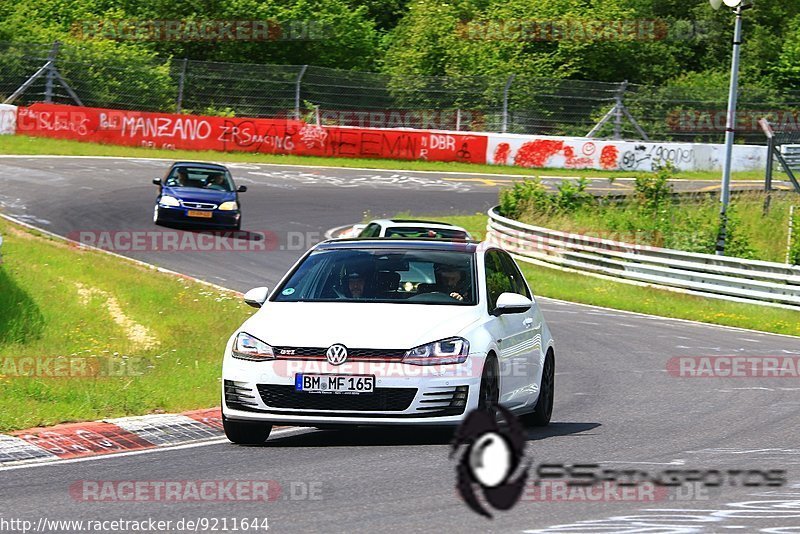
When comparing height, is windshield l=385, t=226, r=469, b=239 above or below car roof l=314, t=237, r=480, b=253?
below

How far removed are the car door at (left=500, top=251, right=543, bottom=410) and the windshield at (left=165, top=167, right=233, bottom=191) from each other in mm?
19123

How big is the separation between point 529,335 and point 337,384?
7.29 feet

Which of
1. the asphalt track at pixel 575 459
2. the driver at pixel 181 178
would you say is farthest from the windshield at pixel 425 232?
the driver at pixel 181 178

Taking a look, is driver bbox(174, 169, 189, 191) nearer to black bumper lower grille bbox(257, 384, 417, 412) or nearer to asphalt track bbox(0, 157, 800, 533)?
asphalt track bbox(0, 157, 800, 533)

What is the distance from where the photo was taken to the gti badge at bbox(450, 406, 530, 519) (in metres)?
Result: 6.30

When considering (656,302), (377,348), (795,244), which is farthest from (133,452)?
(795,244)

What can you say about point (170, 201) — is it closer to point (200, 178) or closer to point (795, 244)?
point (200, 178)

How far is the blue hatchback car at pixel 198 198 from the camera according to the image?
29359 millimetres

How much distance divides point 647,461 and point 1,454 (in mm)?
4242

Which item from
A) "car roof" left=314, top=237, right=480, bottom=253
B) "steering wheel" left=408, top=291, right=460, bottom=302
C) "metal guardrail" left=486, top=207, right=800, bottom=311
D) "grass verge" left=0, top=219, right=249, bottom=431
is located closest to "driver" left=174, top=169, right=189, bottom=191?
"grass verge" left=0, top=219, right=249, bottom=431

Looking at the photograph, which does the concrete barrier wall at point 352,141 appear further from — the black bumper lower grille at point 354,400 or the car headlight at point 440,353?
the car headlight at point 440,353

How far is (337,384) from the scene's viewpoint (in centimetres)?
939

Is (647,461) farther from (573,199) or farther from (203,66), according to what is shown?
(203,66)

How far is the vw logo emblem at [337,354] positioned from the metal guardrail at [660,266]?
57.8ft
